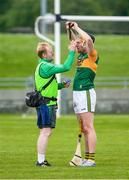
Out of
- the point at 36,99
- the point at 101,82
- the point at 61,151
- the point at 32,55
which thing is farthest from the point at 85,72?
the point at 32,55

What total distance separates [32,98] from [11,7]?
45636 millimetres

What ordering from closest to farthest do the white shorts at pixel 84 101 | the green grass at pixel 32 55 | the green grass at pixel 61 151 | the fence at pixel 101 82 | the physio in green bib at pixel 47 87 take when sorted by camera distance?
1. the green grass at pixel 61 151
2. the physio in green bib at pixel 47 87
3. the white shorts at pixel 84 101
4. the fence at pixel 101 82
5. the green grass at pixel 32 55

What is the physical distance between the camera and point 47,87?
16281 millimetres

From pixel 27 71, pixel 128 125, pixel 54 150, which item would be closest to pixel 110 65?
pixel 27 71

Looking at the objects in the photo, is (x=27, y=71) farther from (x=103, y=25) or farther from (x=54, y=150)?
(x=54, y=150)

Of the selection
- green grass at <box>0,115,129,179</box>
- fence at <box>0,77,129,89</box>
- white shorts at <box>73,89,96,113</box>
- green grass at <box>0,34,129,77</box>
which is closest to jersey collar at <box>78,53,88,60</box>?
white shorts at <box>73,89,96,113</box>

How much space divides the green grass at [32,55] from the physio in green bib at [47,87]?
30.7m

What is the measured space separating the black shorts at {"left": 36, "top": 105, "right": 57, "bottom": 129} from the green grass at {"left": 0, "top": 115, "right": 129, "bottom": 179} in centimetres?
64

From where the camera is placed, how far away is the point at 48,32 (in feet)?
145

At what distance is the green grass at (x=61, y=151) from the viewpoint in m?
15.1

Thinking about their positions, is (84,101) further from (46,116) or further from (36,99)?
(36,99)

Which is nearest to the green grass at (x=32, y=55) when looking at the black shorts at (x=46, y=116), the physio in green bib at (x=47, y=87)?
the physio in green bib at (x=47, y=87)

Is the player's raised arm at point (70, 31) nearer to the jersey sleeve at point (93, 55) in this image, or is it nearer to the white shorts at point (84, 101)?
the jersey sleeve at point (93, 55)

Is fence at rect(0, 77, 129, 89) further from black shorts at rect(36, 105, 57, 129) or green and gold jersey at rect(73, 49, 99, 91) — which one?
black shorts at rect(36, 105, 57, 129)
